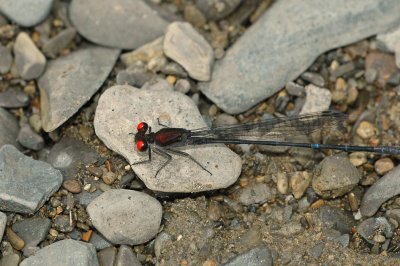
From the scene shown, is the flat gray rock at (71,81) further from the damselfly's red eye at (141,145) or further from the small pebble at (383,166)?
the small pebble at (383,166)

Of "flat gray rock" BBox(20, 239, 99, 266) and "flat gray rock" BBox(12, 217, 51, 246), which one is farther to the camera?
"flat gray rock" BBox(12, 217, 51, 246)

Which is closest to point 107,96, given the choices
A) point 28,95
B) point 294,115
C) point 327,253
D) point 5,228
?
point 28,95

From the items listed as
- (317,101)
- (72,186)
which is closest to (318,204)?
(317,101)

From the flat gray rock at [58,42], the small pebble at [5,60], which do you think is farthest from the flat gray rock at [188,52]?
the small pebble at [5,60]

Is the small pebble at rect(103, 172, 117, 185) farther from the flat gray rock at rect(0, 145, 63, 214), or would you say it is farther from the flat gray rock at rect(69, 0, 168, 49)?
the flat gray rock at rect(69, 0, 168, 49)

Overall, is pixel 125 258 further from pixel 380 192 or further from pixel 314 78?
pixel 314 78

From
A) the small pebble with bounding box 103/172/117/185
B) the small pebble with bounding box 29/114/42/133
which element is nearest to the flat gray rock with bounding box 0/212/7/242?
the small pebble with bounding box 103/172/117/185
